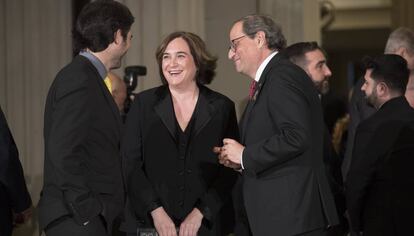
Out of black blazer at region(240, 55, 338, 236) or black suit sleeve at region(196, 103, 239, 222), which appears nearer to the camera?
black blazer at region(240, 55, 338, 236)

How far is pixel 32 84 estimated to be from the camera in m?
6.88

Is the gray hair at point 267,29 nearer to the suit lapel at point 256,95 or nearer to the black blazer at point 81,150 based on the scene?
the suit lapel at point 256,95

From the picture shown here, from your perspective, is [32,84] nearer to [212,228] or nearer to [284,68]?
[212,228]

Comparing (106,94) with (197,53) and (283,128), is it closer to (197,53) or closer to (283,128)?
(283,128)

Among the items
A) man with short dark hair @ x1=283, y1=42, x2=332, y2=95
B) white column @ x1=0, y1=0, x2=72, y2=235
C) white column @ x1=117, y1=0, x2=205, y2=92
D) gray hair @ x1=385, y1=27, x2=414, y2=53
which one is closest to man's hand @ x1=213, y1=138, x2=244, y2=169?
man with short dark hair @ x1=283, y1=42, x2=332, y2=95

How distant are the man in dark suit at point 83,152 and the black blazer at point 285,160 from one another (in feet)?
2.04

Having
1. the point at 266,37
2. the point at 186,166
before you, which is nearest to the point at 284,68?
the point at 266,37

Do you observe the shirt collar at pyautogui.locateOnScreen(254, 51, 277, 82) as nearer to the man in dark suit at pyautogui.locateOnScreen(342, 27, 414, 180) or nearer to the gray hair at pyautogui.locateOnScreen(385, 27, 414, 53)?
the man in dark suit at pyautogui.locateOnScreen(342, 27, 414, 180)

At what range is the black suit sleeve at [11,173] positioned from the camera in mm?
4852

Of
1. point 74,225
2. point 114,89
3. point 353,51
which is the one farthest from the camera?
point 353,51

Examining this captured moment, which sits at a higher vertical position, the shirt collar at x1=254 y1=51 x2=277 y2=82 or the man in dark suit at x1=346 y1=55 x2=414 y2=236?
the shirt collar at x1=254 y1=51 x2=277 y2=82

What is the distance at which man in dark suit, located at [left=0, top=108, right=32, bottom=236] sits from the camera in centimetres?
485

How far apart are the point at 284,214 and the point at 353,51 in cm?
1660

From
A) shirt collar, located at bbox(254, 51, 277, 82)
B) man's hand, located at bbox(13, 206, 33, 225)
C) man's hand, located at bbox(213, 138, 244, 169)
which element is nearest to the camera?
man's hand, located at bbox(213, 138, 244, 169)
